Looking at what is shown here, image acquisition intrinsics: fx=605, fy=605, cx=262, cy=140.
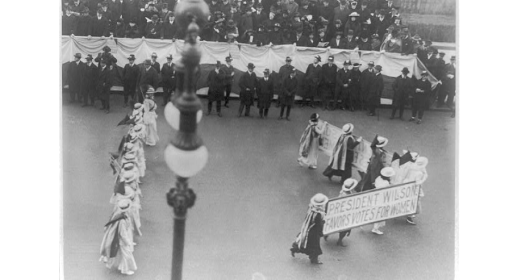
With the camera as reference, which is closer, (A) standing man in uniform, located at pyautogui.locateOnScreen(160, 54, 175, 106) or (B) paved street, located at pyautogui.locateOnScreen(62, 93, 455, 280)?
(B) paved street, located at pyautogui.locateOnScreen(62, 93, 455, 280)

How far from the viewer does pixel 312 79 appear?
12.4 m

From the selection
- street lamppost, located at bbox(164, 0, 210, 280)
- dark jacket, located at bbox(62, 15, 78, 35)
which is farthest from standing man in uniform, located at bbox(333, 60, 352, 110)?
street lamppost, located at bbox(164, 0, 210, 280)

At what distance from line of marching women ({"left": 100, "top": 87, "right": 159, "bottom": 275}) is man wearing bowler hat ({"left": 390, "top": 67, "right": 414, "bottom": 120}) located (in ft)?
16.1

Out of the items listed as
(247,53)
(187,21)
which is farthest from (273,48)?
(187,21)

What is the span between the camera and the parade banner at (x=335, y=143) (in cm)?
1196

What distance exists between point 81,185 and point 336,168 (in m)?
4.92

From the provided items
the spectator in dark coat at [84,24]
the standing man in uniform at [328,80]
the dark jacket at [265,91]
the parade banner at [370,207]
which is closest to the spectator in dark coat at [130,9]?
the spectator in dark coat at [84,24]

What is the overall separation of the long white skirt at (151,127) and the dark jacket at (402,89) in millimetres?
4893

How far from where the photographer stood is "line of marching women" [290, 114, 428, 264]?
1054 cm

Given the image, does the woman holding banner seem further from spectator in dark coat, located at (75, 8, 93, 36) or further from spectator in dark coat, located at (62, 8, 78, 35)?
spectator in dark coat, located at (62, 8, 78, 35)

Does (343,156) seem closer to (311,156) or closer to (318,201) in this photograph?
(311,156)

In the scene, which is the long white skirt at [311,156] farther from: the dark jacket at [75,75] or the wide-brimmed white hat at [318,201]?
the dark jacket at [75,75]

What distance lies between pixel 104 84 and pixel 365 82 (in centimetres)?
528

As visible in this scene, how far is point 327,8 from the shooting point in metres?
11.9
